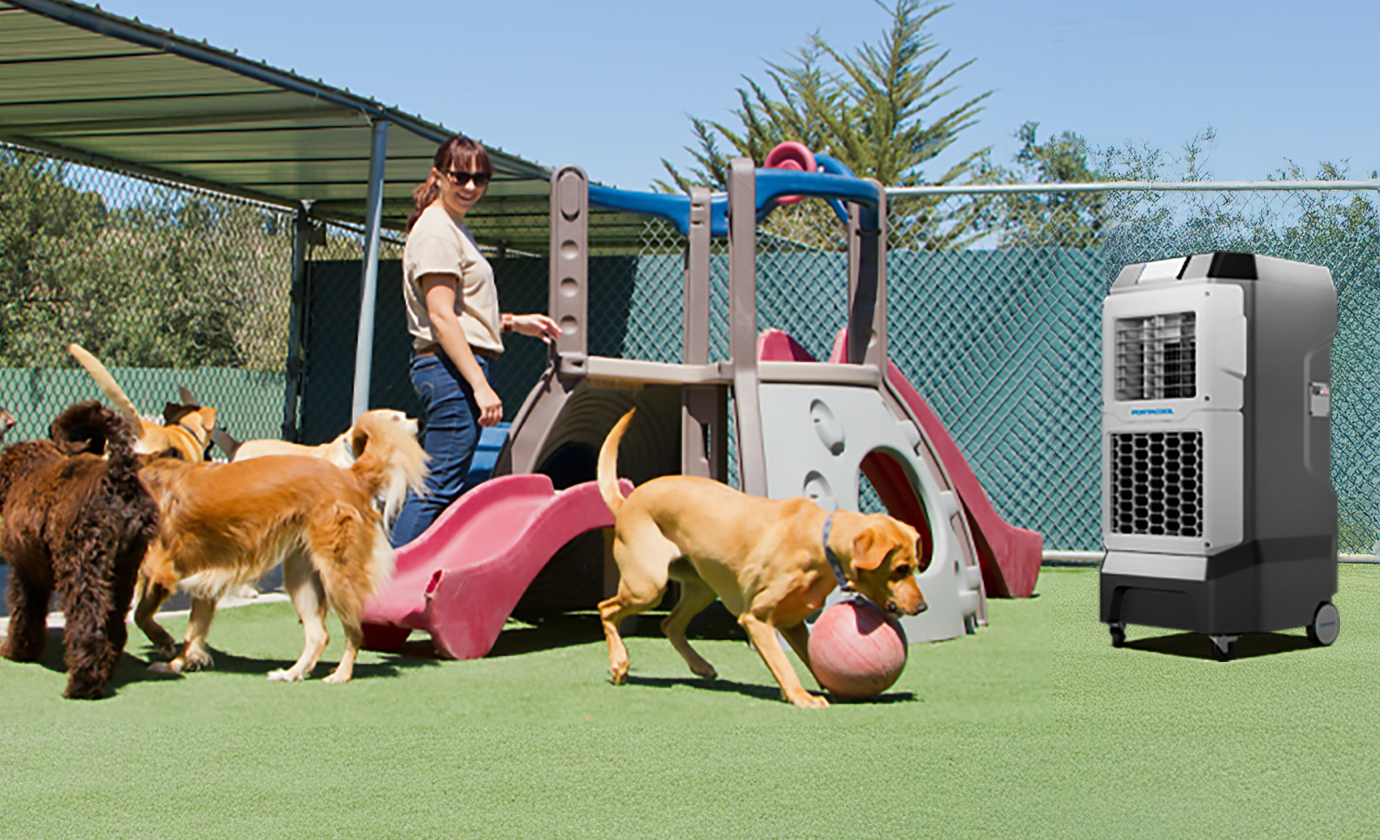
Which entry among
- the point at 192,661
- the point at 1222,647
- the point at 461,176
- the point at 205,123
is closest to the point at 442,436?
the point at 461,176

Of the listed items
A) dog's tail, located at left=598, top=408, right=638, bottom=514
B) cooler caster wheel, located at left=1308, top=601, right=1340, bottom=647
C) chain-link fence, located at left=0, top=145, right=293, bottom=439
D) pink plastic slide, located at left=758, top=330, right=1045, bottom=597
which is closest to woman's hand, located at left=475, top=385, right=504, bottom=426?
dog's tail, located at left=598, top=408, right=638, bottom=514

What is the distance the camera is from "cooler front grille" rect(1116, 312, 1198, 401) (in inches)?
209

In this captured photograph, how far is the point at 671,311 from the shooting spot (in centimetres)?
1009

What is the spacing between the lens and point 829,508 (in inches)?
212

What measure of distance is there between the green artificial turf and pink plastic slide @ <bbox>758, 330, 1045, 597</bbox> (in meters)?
1.37

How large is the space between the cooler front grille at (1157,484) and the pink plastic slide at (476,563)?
2.26 m

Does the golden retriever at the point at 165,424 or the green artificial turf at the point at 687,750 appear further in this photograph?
the golden retriever at the point at 165,424

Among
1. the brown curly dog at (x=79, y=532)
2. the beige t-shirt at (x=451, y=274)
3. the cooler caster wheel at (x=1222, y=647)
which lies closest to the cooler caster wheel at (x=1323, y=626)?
the cooler caster wheel at (x=1222, y=647)

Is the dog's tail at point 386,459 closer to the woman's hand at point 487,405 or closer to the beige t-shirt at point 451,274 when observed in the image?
the woman's hand at point 487,405

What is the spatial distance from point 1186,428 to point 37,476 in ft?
15.3

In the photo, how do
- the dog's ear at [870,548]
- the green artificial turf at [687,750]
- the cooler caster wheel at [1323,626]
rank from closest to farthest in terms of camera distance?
the green artificial turf at [687,750] < the dog's ear at [870,548] < the cooler caster wheel at [1323,626]

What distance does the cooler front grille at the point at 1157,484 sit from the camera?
5.30m

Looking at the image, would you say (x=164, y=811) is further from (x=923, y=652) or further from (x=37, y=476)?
(x=923, y=652)

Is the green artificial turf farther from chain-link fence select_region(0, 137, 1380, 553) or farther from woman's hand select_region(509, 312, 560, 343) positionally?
chain-link fence select_region(0, 137, 1380, 553)
